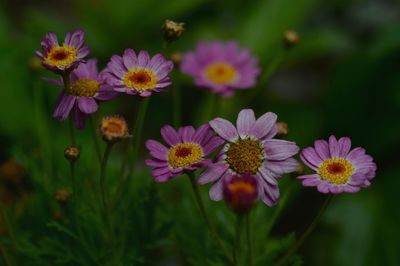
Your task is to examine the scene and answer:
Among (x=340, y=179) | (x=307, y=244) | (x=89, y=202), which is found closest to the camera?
(x=340, y=179)

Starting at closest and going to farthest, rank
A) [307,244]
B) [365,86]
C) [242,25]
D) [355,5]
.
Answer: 1. [307,244]
2. [365,86]
3. [242,25]
4. [355,5]

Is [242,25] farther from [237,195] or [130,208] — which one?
[237,195]

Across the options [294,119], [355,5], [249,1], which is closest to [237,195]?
[294,119]

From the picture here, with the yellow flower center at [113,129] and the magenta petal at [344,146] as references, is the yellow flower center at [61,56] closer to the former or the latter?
the yellow flower center at [113,129]

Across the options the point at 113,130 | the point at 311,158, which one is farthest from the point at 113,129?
the point at 311,158

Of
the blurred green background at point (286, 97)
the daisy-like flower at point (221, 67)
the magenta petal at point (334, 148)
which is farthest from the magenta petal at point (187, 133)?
the daisy-like flower at point (221, 67)

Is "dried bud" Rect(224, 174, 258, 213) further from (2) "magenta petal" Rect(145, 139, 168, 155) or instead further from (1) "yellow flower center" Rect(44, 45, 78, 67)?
(1) "yellow flower center" Rect(44, 45, 78, 67)

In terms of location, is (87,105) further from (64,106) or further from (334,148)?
(334,148)
